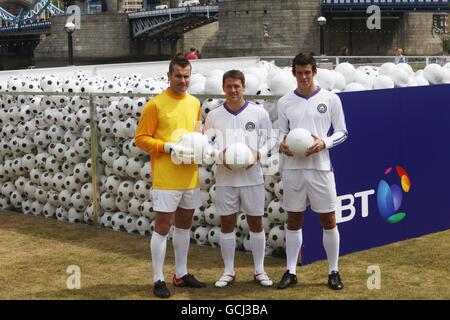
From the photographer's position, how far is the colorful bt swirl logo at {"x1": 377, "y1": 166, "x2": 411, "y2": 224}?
8.67 m

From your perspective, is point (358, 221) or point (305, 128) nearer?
point (305, 128)

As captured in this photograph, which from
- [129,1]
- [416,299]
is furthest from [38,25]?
[416,299]

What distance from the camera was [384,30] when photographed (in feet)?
208

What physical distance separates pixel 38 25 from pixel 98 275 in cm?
7354

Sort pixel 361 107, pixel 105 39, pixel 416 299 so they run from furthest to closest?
A: pixel 105 39 < pixel 361 107 < pixel 416 299

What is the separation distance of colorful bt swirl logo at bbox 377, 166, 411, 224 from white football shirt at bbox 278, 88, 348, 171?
6.31 ft

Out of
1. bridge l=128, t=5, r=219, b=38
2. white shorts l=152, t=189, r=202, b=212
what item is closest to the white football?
white shorts l=152, t=189, r=202, b=212

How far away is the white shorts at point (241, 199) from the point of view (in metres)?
6.97

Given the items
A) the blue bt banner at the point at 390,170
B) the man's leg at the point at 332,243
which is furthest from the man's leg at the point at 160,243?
the blue bt banner at the point at 390,170

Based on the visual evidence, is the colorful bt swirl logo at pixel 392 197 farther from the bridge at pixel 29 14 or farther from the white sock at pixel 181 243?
the bridge at pixel 29 14

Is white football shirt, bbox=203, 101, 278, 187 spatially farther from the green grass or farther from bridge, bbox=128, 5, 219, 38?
bridge, bbox=128, 5, 219, 38

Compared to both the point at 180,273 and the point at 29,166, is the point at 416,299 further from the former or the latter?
the point at 29,166

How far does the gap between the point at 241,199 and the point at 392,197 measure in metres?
2.42

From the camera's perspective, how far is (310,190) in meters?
6.91
